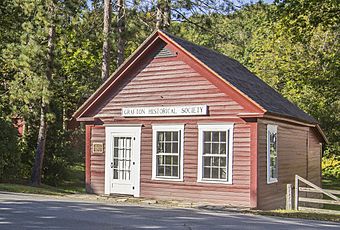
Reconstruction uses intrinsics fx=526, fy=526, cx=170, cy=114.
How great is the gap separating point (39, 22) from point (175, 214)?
13.2 m

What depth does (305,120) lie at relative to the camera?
21156 millimetres

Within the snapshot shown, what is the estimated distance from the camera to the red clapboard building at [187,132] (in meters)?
17.1

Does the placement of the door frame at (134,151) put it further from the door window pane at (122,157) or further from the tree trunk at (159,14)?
the tree trunk at (159,14)

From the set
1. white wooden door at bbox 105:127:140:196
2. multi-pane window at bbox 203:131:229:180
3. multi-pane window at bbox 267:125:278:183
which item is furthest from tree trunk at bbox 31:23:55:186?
multi-pane window at bbox 267:125:278:183

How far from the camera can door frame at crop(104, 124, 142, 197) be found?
1902 cm

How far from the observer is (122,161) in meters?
19.4

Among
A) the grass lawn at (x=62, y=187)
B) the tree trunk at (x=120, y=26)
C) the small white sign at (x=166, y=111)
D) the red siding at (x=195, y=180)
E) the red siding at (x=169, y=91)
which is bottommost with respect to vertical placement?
the grass lawn at (x=62, y=187)

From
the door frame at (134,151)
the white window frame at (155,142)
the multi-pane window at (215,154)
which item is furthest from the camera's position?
the door frame at (134,151)

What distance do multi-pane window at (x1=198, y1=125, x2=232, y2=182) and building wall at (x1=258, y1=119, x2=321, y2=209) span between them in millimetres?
1050

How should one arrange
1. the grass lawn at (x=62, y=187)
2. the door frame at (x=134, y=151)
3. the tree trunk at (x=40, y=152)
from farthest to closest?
the tree trunk at (x=40, y=152)
the grass lawn at (x=62, y=187)
the door frame at (x=134, y=151)

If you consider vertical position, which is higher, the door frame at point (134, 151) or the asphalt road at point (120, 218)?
the door frame at point (134, 151)

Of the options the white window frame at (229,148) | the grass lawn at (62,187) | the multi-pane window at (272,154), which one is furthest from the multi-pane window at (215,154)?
the grass lawn at (62,187)

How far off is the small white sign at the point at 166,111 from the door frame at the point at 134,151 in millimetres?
473

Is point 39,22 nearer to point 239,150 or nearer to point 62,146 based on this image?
point 62,146
